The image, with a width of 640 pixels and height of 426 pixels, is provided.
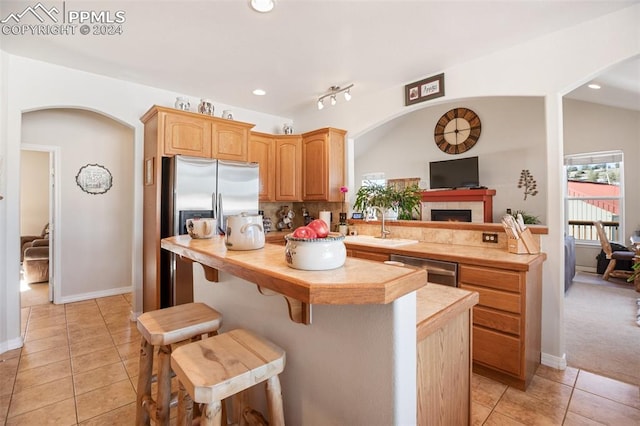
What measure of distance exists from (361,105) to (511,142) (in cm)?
365

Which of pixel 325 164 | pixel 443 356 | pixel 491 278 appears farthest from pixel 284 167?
pixel 443 356

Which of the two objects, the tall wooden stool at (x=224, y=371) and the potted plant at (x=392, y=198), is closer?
the tall wooden stool at (x=224, y=371)

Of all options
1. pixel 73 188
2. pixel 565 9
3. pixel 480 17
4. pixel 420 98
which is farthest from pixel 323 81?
pixel 73 188

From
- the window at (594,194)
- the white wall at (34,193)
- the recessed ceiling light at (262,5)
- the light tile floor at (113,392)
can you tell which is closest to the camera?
the light tile floor at (113,392)

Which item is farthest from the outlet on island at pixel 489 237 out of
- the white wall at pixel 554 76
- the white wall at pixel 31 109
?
the white wall at pixel 31 109

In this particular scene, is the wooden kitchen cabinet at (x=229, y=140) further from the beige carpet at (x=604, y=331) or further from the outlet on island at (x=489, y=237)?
the beige carpet at (x=604, y=331)

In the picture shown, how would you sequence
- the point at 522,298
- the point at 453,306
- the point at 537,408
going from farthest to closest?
the point at 522,298 → the point at 537,408 → the point at 453,306

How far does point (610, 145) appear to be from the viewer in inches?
208

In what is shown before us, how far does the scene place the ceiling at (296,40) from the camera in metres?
2.09

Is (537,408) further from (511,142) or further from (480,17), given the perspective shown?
(511,142)

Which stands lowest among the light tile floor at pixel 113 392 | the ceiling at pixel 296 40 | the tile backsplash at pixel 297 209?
the light tile floor at pixel 113 392

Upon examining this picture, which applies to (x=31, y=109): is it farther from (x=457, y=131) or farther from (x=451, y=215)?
(x=457, y=131)

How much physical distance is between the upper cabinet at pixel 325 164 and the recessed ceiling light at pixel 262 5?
1911 mm

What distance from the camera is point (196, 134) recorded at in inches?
130
